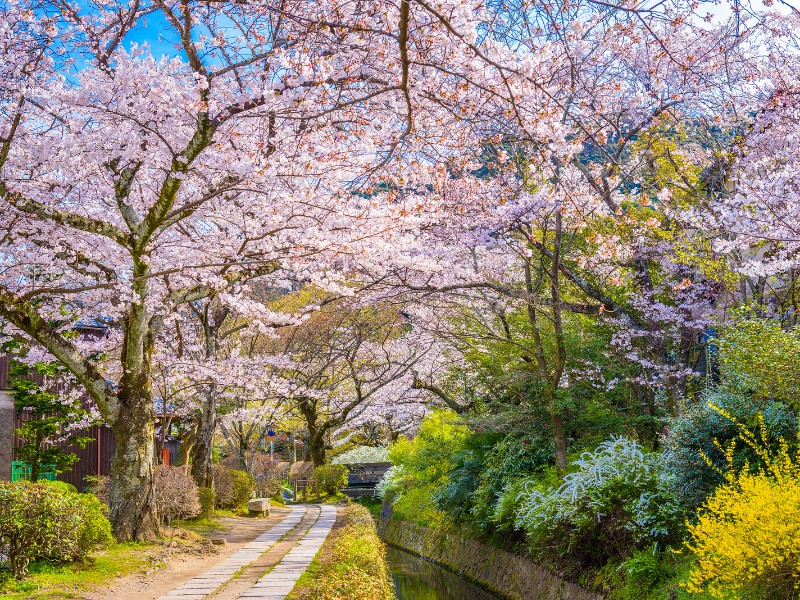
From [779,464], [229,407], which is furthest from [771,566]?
[229,407]

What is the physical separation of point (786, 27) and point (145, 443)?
11.9 m

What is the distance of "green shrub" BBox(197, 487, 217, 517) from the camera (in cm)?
1594

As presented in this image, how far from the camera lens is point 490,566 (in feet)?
37.8

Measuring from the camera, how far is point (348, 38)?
241 inches

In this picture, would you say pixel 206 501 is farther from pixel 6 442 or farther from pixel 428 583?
pixel 428 583

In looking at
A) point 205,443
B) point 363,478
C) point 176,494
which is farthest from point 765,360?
point 363,478

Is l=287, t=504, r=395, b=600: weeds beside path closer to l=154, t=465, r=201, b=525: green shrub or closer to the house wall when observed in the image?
l=154, t=465, r=201, b=525: green shrub

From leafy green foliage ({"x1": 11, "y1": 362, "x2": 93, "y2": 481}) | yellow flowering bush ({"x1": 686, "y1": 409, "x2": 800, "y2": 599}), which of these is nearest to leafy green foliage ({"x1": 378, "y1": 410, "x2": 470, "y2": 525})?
leafy green foliage ({"x1": 11, "y1": 362, "x2": 93, "y2": 481})

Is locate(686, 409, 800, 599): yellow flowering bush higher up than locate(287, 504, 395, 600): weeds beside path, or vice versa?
locate(686, 409, 800, 599): yellow flowering bush

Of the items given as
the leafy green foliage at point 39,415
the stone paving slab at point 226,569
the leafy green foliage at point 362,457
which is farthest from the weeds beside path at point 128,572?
the leafy green foliage at point 362,457

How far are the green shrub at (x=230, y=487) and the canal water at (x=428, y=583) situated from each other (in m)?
6.11

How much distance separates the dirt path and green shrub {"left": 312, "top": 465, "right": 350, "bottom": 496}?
1122 cm

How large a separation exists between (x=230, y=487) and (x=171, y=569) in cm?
1079

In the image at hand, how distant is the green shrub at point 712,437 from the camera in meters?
6.54
